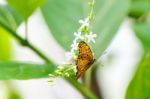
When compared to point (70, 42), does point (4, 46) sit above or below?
above

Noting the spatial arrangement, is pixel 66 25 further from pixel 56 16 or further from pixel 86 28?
pixel 86 28

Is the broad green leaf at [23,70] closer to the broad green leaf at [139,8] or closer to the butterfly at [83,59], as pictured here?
the butterfly at [83,59]

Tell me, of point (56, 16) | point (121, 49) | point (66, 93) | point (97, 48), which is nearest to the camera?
point (97, 48)

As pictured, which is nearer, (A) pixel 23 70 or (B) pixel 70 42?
(A) pixel 23 70

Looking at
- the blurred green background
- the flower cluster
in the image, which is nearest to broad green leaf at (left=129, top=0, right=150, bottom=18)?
the blurred green background

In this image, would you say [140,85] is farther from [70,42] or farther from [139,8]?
[139,8]

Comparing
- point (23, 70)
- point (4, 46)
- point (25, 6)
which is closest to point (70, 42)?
point (25, 6)

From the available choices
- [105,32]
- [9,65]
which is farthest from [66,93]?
[9,65]
